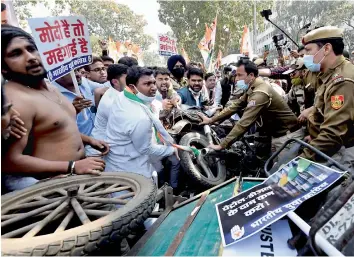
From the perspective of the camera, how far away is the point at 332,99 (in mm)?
2217

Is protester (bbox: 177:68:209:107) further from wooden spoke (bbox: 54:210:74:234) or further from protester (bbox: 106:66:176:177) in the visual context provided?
wooden spoke (bbox: 54:210:74:234)

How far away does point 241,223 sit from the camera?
1281 millimetres

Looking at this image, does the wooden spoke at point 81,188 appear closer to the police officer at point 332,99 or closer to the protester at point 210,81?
the police officer at point 332,99

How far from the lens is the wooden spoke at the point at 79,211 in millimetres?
1400

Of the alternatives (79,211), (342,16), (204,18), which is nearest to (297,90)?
(79,211)

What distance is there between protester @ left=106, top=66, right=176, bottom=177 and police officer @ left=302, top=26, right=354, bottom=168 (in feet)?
4.47

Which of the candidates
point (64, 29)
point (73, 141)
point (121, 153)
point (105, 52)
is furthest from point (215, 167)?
point (105, 52)

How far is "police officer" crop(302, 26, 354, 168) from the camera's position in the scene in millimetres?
2143

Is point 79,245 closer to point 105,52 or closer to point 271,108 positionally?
point 271,108

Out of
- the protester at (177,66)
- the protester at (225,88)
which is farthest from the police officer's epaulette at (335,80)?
the protester at (225,88)

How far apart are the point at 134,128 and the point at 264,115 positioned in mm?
1817

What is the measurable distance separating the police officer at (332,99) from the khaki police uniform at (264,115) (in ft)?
2.40

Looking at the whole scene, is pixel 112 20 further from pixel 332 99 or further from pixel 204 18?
pixel 332 99

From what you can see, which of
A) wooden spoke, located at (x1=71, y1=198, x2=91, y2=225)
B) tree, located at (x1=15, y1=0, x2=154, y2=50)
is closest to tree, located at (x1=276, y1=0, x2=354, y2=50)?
tree, located at (x1=15, y1=0, x2=154, y2=50)
